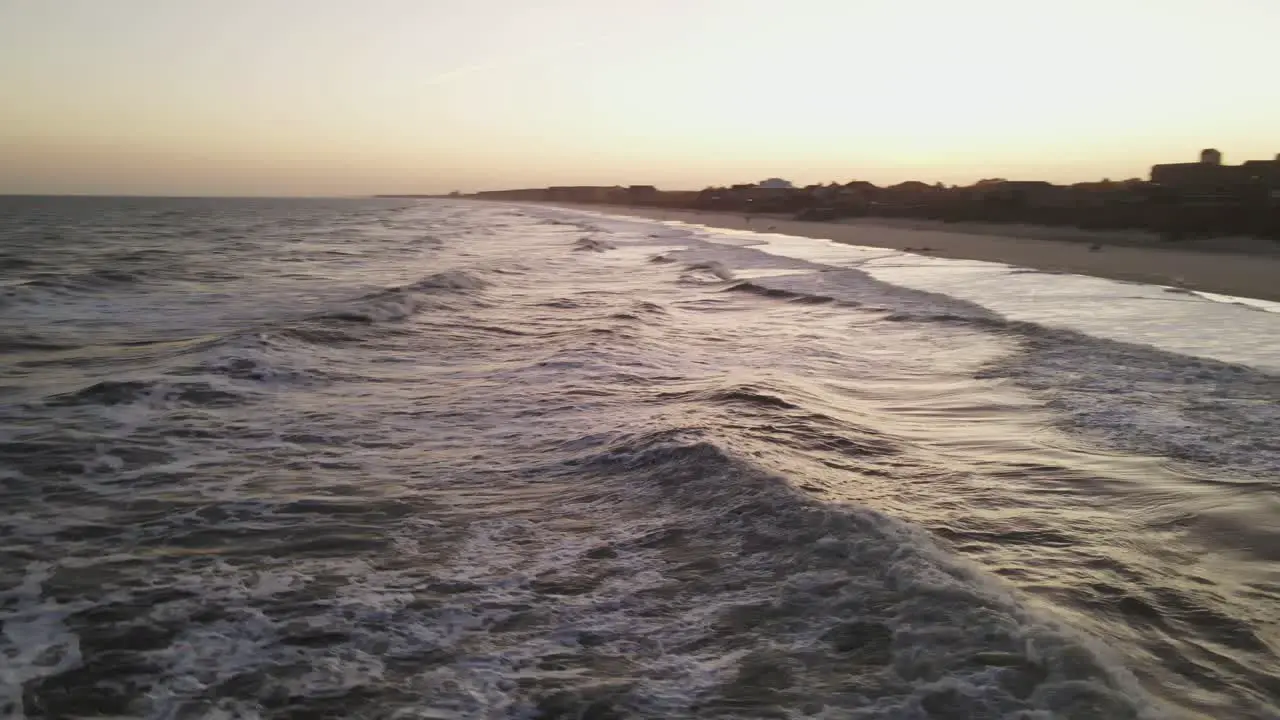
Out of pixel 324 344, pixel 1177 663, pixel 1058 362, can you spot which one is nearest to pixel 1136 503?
pixel 1177 663

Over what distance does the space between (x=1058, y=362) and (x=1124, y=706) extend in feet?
29.1

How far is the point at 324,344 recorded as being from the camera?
1297 cm

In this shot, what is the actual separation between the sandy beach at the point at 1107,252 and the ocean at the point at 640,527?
10.5 metres

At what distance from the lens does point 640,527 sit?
5672mm

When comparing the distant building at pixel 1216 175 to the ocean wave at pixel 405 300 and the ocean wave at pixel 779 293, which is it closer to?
the ocean wave at pixel 779 293

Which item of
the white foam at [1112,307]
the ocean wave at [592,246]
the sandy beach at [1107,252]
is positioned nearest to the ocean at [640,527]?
the white foam at [1112,307]

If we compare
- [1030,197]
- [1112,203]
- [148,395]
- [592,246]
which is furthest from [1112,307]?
[1030,197]

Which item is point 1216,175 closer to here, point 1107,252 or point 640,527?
point 1107,252

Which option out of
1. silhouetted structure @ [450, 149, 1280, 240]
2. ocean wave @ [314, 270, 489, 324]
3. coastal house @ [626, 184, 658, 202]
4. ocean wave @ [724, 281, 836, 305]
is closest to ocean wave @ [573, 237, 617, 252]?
ocean wave @ [314, 270, 489, 324]

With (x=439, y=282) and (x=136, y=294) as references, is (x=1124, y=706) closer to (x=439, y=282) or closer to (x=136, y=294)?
(x=439, y=282)

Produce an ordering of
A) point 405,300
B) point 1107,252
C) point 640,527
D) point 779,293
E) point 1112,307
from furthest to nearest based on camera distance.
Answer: point 1107,252 → point 779,293 → point 405,300 → point 1112,307 → point 640,527

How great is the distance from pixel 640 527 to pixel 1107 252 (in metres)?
31.4

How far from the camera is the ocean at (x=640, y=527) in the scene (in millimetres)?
3766

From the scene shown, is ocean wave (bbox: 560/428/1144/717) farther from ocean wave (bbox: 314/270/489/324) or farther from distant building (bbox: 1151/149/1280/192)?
distant building (bbox: 1151/149/1280/192)
